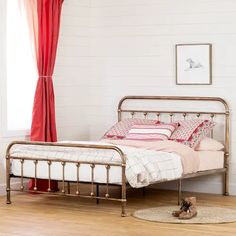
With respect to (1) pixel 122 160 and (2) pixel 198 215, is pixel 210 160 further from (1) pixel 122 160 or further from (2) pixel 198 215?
(1) pixel 122 160

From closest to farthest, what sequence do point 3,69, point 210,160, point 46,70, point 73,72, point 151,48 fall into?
point 210,160
point 3,69
point 46,70
point 151,48
point 73,72

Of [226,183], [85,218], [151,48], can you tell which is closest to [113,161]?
[85,218]

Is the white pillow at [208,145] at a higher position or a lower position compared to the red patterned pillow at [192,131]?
lower

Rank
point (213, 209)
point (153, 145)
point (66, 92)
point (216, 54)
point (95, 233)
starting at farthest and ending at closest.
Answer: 1. point (66, 92)
2. point (216, 54)
3. point (153, 145)
4. point (213, 209)
5. point (95, 233)

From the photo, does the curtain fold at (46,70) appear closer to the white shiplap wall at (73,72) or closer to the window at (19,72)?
the window at (19,72)

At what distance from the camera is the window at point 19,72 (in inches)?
318

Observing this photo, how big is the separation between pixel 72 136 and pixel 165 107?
121 centimetres

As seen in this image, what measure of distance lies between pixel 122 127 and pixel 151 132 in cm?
45

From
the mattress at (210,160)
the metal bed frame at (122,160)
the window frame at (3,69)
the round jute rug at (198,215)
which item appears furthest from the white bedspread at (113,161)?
the window frame at (3,69)

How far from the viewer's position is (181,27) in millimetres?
8406

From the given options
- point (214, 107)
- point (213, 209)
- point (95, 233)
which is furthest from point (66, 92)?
point (95, 233)

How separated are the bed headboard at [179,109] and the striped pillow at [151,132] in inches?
15.0

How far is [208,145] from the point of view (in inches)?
311

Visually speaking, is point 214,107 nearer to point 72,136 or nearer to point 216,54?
point 216,54
